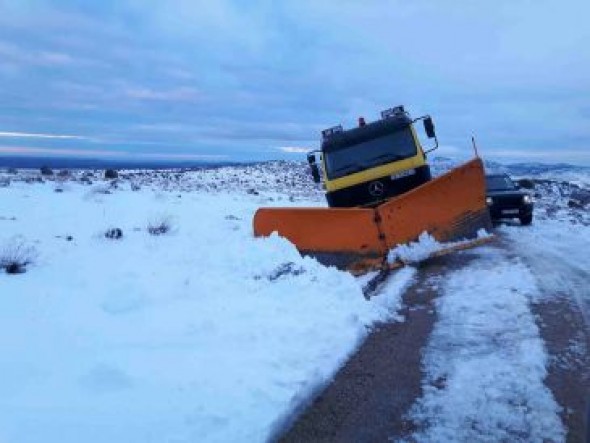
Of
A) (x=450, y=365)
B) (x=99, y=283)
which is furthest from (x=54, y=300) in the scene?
(x=450, y=365)

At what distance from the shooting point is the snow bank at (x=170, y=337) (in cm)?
457

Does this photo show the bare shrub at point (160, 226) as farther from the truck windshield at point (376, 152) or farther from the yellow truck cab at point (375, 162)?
the truck windshield at point (376, 152)

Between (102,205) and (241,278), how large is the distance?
13.3m

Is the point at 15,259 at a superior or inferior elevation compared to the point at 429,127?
inferior

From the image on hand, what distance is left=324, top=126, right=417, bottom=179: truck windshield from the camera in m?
12.8

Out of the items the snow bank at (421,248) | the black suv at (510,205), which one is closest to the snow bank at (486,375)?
the snow bank at (421,248)

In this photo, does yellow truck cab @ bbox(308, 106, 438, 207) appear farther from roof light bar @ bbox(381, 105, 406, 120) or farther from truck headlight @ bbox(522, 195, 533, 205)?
truck headlight @ bbox(522, 195, 533, 205)

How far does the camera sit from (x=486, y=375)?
5.46 metres

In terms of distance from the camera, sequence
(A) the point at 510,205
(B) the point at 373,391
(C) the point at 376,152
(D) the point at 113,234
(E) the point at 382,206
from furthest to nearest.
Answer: (A) the point at 510,205 → (D) the point at 113,234 → (C) the point at 376,152 → (E) the point at 382,206 → (B) the point at 373,391

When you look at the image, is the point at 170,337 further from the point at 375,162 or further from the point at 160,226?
the point at 160,226

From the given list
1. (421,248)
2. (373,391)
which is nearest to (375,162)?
(421,248)

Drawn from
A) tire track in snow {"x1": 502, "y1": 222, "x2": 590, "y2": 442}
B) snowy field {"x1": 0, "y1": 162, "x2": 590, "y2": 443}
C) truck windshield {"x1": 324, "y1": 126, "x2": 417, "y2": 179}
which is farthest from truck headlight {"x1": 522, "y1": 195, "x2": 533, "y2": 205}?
truck windshield {"x1": 324, "y1": 126, "x2": 417, "y2": 179}

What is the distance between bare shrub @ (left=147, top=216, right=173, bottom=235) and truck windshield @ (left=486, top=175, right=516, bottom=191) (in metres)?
9.50

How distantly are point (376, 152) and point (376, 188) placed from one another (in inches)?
30.6
